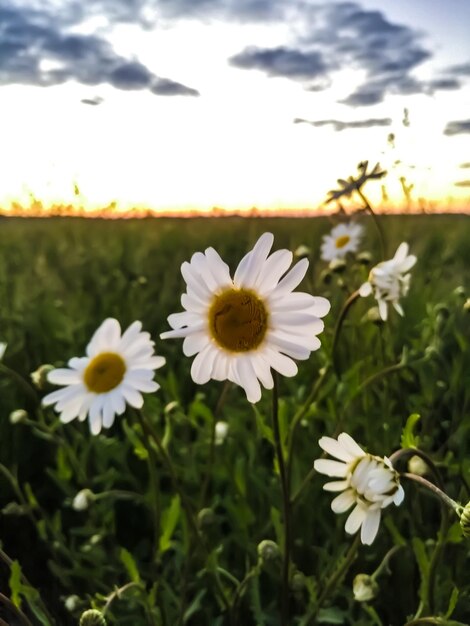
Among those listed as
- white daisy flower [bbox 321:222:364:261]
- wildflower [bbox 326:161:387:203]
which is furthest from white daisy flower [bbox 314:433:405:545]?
white daisy flower [bbox 321:222:364:261]

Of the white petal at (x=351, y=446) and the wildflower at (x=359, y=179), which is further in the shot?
the wildflower at (x=359, y=179)

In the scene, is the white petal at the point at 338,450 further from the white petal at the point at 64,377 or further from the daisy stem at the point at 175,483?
the white petal at the point at 64,377

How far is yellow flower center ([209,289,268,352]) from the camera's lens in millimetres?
847

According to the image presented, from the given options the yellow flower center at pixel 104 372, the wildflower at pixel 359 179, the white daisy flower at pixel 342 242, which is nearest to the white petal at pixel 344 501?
the yellow flower center at pixel 104 372

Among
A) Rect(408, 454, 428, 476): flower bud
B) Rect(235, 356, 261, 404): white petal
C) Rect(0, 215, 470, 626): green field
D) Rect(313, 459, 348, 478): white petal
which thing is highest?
Rect(235, 356, 261, 404): white petal

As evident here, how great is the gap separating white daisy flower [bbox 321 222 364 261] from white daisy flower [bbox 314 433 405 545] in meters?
1.32

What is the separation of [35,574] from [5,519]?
0.51ft

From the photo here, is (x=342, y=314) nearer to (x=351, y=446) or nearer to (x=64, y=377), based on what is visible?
(x=351, y=446)

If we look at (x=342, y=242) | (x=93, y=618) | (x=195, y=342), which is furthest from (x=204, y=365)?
(x=342, y=242)

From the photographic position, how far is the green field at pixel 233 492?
1134 mm

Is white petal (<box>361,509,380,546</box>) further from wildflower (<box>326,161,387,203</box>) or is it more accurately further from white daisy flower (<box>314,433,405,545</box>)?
wildflower (<box>326,161,387,203</box>)

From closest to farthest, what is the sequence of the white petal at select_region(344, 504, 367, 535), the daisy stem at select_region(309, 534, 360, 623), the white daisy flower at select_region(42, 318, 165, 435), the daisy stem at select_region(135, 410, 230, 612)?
the white petal at select_region(344, 504, 367, 535) → the daisy stem at select_region(309, 534, 360, 623) → the daisy stem at select_region(135, 410, 230, 612) → the white daisy flower at select_region(42, 318, 165, 435)

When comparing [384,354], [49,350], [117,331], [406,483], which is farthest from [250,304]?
[49,350]

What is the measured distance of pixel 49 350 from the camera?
6.71ft
